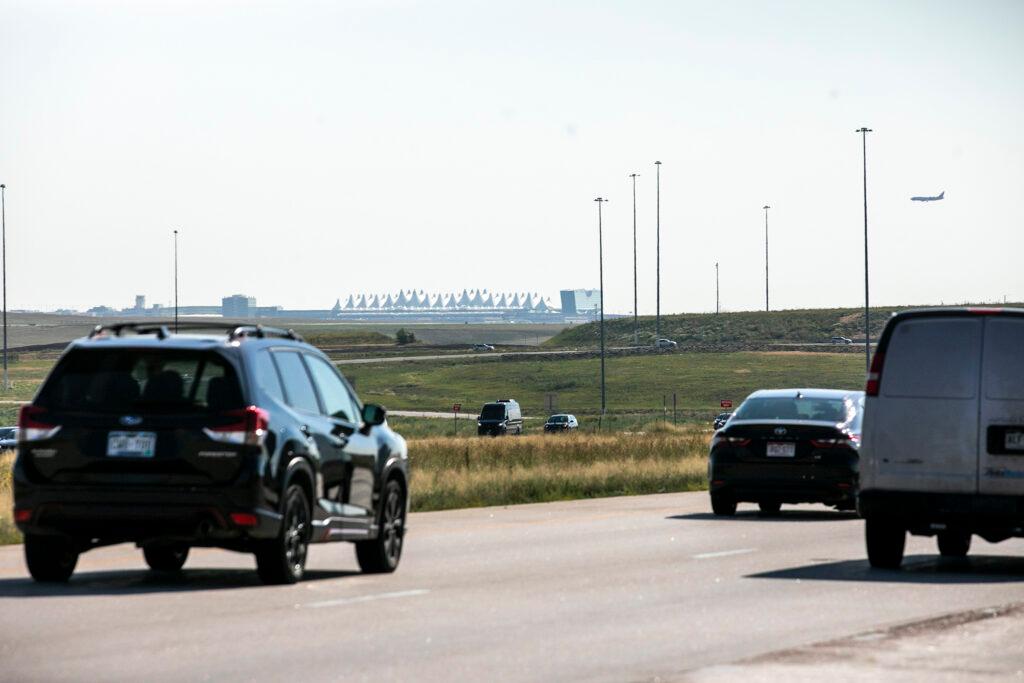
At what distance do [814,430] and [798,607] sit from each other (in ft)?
34.4

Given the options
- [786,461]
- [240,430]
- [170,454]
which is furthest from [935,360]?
[786,461]

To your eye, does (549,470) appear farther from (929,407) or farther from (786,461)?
(929,407)

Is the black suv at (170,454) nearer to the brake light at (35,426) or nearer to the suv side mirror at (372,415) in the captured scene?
the brake light at (35,426)

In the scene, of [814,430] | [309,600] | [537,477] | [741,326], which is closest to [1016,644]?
[309,600]

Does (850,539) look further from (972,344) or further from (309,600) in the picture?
(309,600)

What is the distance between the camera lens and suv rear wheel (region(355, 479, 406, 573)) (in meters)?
17.2

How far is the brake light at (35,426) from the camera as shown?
49.7 feet

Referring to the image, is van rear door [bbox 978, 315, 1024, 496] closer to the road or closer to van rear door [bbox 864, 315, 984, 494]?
van rear door [bbox 864, 315, 984, 494]

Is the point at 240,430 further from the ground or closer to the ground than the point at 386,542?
further from the ground

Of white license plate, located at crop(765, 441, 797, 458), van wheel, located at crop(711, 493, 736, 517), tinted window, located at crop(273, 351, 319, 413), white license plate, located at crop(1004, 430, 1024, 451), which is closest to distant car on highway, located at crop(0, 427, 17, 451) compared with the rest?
van wheel, located at crop(711, 493, 736, 517)

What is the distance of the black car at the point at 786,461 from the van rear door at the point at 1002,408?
24.5ft

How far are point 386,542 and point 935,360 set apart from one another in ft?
15.4

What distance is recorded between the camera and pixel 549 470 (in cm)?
3606

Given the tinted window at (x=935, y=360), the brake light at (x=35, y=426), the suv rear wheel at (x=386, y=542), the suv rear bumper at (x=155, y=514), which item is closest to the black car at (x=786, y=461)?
the tinted window at (x=935, y=360)
